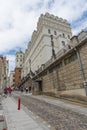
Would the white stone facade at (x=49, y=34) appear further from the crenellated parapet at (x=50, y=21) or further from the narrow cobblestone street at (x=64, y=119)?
the narrow cobblestone street at (x=64, y=119)

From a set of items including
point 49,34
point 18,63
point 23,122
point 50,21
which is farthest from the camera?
point 18,63

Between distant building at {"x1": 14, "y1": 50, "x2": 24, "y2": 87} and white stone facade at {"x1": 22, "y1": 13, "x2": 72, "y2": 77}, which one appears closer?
white stone facade at {"x1": 22, "y1": 13, "x2": 72, "y2": 77}

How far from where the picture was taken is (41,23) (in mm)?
40469

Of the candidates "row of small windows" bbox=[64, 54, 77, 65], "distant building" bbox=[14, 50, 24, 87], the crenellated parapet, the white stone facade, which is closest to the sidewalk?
"row of small windows" bbox=[64, 54, 77, 65]

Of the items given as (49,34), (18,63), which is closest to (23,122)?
(49,34)

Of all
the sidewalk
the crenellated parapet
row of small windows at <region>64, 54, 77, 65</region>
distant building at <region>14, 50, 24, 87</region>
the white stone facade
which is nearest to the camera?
the sidewalk

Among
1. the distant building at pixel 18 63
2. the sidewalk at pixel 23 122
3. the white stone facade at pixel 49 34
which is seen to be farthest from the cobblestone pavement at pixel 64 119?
the distant building at pixel 18 63

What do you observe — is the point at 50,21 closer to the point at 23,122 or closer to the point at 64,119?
the point at 64,119

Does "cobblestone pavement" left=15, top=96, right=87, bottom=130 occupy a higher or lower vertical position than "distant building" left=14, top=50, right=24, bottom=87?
lower

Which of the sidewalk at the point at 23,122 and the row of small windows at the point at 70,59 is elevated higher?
the row of small windows at the point at 70,59

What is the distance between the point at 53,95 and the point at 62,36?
27.4m

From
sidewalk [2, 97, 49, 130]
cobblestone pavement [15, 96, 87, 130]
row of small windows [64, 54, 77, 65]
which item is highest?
row of small windows [64, 54, 77, 65]

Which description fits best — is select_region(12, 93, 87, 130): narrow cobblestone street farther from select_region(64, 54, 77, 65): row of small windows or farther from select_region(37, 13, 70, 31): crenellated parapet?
select_region(37, 13, 70, 31): crenellated parapet

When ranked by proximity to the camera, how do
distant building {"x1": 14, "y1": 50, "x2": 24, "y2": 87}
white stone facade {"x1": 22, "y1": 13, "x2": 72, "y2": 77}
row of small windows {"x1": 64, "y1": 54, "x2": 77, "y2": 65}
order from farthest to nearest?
distant building {"x1": 14, "y1": 50, "x2": 24, "y2": 87} < white stone facade {"x1": 22, "y1": 13, "x2": 72, "y2": 77} < row of small windows {"x1": 64, "y1": 54, "x2": 77, "y2": 65}
